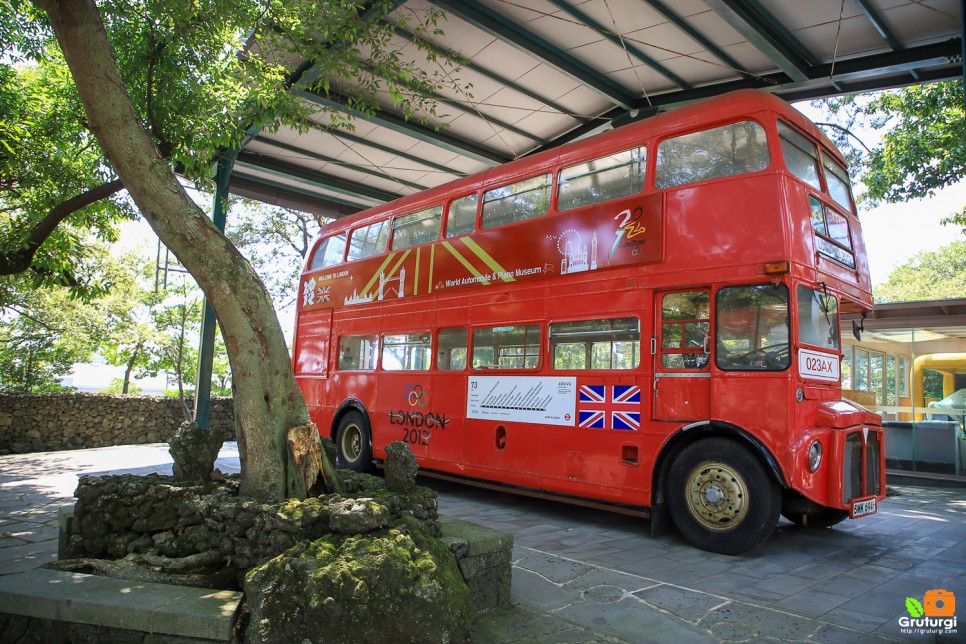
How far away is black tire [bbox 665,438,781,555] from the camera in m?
5.23

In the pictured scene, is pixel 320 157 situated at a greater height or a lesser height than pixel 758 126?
greater

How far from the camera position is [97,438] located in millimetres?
13938

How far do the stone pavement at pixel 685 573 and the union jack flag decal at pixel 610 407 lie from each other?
3.57 feet

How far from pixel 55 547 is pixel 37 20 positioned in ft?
18.5

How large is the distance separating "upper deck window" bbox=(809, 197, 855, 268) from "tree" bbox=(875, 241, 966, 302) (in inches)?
1017

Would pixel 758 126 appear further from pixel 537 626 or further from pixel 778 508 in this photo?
pixel 537 626

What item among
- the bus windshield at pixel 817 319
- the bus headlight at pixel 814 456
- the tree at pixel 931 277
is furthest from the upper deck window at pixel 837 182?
the tree at pixel 931 277

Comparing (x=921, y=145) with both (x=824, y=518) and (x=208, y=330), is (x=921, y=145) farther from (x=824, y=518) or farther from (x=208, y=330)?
(x=208, y=330)

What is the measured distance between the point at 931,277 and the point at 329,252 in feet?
105

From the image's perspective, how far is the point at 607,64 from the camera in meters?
9.32

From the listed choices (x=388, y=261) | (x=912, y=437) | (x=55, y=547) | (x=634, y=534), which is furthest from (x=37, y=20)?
(x=912, y=437)

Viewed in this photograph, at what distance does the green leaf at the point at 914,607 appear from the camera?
13.1 feet

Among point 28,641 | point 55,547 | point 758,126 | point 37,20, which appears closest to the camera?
point 28,641

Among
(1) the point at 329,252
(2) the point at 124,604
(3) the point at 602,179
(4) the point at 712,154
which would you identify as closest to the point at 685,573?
(4) the point at 712,154
